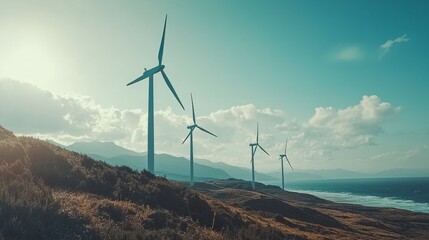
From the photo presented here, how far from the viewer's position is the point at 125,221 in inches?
741

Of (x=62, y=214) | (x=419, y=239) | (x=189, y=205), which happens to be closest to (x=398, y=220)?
(x=419, y=239)

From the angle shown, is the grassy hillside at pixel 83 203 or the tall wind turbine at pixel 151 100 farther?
the tall wind turbine at pixel 151 100

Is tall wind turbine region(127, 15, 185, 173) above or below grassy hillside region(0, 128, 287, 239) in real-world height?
above

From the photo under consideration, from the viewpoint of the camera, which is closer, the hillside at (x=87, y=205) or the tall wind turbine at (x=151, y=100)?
the hillside at (x=87, y=205)

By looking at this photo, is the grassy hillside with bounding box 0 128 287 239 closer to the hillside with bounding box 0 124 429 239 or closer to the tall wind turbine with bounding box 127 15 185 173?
the hillside with bounding box 0 124 429 239

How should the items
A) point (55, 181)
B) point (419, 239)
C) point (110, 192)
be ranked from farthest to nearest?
point (419, 239) < point (110, 192) < point (55, 181)

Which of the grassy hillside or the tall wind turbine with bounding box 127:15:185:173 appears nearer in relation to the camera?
the grassy hillside

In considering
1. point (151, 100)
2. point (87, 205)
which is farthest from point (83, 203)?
point (151, 100)

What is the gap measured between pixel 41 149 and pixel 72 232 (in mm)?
17115

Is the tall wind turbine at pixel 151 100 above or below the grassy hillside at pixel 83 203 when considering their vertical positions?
above

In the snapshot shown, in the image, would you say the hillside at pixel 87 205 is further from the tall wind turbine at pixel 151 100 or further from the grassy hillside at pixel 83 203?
the tall wind turbine at pixel 151 100

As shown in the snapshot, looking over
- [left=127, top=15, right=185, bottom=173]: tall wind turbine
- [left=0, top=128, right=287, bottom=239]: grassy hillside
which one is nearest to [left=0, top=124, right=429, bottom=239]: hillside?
[left=0, top=128, right=287, bottom=239]: grassy hillside

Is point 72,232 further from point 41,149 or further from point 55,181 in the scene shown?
point 41,149

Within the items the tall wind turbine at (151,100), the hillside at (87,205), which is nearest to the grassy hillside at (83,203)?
the hillside at (87,205)
